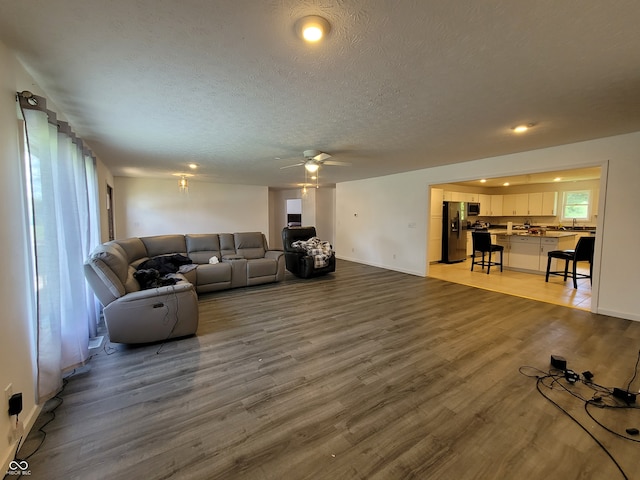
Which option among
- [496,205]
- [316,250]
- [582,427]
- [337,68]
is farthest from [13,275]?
[496,205]

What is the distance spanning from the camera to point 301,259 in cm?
590

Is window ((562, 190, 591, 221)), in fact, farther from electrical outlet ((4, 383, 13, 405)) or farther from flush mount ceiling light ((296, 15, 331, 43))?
electrical outlet ((4, 383, 13, 405))

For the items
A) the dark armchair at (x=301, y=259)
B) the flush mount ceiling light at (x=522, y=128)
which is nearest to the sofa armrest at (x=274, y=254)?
the dark armchair at (x=301, y=259)

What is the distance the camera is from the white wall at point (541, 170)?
346cm

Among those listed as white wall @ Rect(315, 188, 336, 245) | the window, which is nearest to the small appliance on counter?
the window

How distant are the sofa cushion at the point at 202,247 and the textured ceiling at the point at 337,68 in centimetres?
235

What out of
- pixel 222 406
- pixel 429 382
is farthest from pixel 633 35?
pixel 222 406

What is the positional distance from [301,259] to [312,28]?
473 centimetres

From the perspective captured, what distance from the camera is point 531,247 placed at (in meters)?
6.09

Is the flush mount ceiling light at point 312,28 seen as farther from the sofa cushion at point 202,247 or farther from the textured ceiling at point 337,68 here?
the sofa cushion at point 202,247

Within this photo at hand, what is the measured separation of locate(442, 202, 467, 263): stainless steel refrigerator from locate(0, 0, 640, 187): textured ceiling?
3.75 meters

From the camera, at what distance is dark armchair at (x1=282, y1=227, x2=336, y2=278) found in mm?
5816

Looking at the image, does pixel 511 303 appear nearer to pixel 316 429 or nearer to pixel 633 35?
pixel 633 35

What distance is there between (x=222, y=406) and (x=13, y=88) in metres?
2.50
